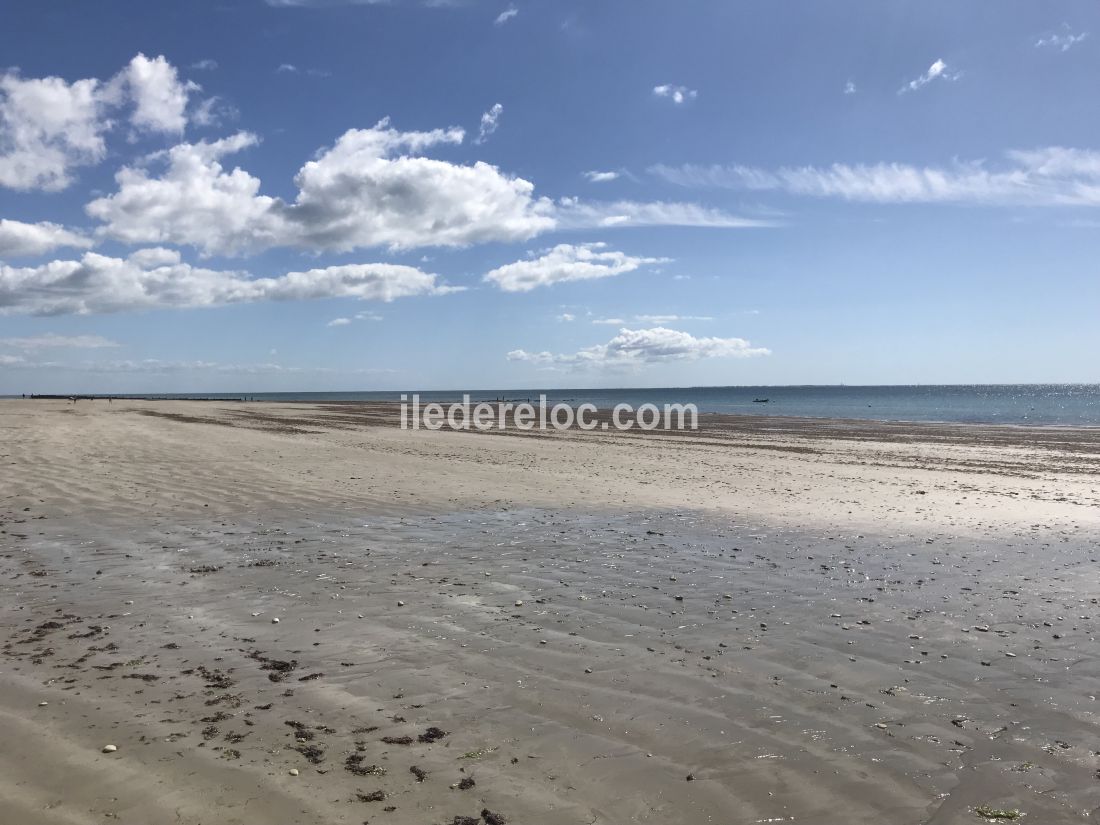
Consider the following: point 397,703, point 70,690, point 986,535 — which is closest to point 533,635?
point 397,703

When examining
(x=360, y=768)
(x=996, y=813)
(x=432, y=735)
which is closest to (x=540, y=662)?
(x=432, y=735)

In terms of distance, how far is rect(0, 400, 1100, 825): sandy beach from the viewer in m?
4.27

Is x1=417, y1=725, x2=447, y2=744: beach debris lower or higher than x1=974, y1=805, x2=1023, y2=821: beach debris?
higher

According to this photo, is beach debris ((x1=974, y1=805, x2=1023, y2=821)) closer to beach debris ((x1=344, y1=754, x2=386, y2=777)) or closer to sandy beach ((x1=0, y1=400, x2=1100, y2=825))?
sandy beach ((x1=0, y1=400, x2=1100, y2=825))

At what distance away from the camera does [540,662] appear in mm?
6336

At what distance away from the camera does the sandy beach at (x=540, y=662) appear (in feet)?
14.0

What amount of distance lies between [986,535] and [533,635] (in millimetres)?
10033

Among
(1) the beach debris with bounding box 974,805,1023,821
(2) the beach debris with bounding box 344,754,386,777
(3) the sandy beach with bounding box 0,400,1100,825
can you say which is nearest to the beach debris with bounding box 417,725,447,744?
(3) the sandy beach with bounding box 0,400,1100,825

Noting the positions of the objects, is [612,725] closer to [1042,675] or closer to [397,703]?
[397,703]

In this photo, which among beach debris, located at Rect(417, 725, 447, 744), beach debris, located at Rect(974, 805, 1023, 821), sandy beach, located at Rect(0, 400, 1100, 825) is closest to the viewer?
beach debris, located at Rect(974, 805, 1023, 821)

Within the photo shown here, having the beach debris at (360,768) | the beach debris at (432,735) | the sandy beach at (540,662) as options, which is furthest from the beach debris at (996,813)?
the beach debris at (360,768)

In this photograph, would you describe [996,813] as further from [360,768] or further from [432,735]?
[360,768]

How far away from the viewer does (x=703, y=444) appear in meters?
33.2

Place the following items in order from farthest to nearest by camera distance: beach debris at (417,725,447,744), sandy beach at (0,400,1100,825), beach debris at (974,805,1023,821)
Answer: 1. beach debris at (417,725,447,744)
2. sandy beach at (0,400,1100,825)
3. beach debris at (974,805,1023,821)
